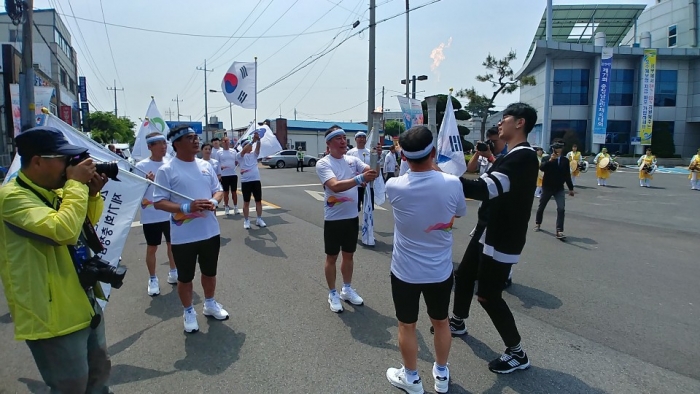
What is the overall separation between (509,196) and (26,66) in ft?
39.5

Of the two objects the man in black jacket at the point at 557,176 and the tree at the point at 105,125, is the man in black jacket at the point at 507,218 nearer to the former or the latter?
the man in black jacket at the point at 557,176

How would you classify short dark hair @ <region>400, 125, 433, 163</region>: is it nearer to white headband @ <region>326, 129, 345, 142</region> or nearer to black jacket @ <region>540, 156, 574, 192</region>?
white headband @ <region>326, 129, 345, 142</region>

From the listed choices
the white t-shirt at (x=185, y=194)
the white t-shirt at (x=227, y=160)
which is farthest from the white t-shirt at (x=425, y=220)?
the white t-shirt at (x=227, y=160)

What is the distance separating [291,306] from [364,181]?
1.70m

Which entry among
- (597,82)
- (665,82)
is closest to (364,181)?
(597,82)

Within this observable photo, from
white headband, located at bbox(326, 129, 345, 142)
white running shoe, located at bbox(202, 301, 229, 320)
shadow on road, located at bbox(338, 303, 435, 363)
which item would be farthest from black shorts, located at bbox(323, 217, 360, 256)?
white running shoe, located at bbox(202, 301, 229, 320)

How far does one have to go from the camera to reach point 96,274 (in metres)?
2.21

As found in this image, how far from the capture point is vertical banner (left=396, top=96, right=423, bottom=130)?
10.1 m

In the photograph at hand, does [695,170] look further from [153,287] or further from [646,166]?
[153,287]

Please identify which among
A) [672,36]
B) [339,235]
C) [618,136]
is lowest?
[339,235]

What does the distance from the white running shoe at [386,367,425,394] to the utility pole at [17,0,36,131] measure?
1013 cm

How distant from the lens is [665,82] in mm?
36188

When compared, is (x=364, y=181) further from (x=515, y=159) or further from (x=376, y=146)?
(x=515, y=159)

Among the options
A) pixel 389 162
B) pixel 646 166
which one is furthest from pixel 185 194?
pixel 646 166
